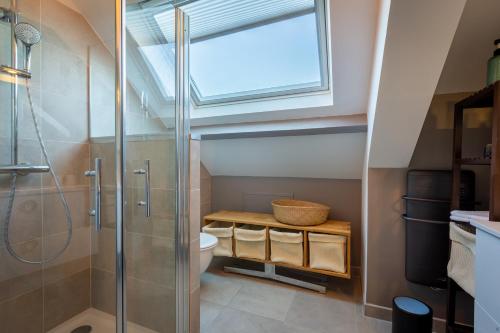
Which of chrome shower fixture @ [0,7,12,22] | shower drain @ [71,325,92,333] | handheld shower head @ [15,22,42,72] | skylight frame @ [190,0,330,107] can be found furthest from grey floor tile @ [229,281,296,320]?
chrome shower fixture @ [0,7,12,22]

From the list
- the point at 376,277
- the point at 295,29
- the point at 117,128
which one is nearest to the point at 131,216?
the point at 117,128

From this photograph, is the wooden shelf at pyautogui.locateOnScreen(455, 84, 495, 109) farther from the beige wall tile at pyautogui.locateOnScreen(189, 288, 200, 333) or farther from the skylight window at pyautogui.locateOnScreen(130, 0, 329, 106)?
the beige wall tile at pyautogui.locateOnScreen(189, 288, 200, 333)

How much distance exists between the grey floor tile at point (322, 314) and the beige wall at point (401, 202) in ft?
0.52

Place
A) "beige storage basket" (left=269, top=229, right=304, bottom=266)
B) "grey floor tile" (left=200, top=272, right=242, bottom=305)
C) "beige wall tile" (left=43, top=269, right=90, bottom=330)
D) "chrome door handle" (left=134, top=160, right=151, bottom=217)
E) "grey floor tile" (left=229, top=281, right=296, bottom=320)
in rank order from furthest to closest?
"beige storage basket" (left=269, top=229, right=304, bottom=266) < "grey floor tile" (left=200, top=272, right=242, bottom=305) < "grey floor tile" (left=229, top=281, right=296, bottom=320) < "beige wall tile" (left=43, top=269, right=90, bottom=330) < "chrome door handle" (left=134, top=160, right=151, bottom=217)

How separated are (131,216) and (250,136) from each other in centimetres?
122

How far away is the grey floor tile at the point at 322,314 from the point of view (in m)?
1.56

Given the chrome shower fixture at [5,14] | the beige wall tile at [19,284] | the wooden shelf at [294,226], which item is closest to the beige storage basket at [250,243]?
the wooden shelf at [294,226]

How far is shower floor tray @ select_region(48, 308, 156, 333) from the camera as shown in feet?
4.59

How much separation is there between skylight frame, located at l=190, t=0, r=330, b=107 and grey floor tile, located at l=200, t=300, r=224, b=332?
5.48ft

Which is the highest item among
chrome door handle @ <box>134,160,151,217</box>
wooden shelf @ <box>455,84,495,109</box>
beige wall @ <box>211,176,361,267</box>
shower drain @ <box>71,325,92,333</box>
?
wooden shelf @ <box>455,84,495,109</box>

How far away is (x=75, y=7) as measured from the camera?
5.18ft

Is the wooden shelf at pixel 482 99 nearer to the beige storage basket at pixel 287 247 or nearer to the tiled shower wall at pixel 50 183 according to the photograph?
the beige storage basket at pixel 287 247

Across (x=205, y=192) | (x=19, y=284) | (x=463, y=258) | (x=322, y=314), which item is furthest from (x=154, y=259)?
(x=463, y=258)

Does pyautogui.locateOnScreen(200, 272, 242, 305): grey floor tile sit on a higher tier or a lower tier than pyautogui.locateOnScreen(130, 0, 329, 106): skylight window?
lower
